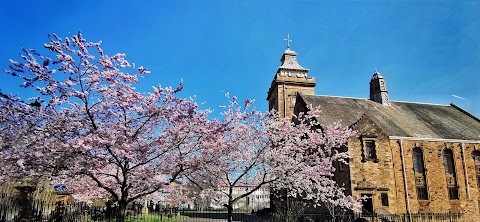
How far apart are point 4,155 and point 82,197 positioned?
857cm

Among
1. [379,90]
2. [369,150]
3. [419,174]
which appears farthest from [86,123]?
[379,90]

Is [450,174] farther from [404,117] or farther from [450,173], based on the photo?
[404,117]

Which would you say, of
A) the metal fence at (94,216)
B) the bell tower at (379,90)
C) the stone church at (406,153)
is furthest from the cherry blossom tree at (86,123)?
the bell tower at (379,90)

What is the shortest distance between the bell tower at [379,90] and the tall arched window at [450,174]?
7.62 metres

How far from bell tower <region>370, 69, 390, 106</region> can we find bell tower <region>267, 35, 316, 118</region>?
672cm

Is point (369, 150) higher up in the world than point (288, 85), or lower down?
lower down

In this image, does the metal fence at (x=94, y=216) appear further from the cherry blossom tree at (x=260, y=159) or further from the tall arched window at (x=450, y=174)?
the cherry blossom tree at (x=260, y=159)

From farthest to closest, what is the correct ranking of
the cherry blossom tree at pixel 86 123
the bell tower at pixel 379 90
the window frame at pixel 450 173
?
the bell tower at pixel 379 90 → the window frame at pixel 450 173 → the cherry blossom tree at pixel 86 123

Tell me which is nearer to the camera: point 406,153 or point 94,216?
point 94,216

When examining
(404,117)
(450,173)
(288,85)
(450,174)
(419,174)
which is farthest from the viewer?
(288,85)

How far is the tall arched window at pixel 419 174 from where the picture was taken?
28.4 m

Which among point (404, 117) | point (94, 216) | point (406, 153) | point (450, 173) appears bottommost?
point (94, 216)

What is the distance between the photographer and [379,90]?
3603 cm

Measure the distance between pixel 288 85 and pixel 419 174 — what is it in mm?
16930
